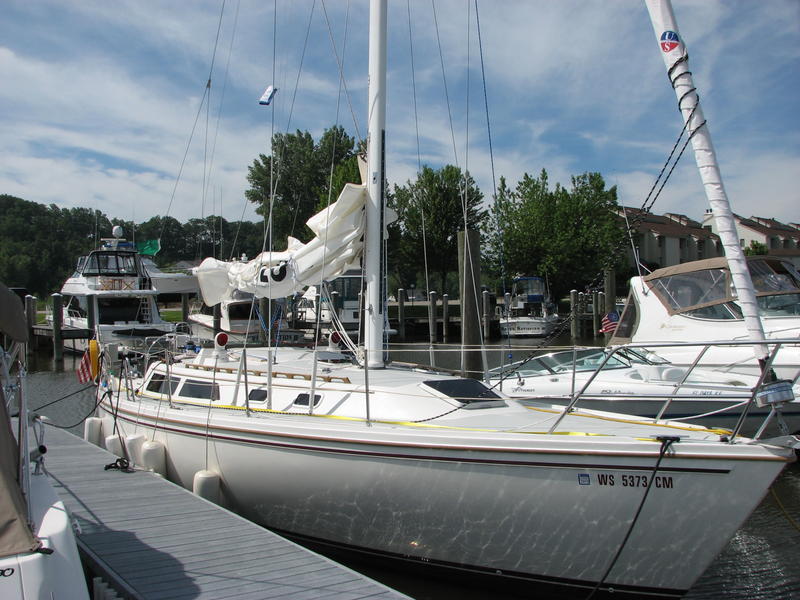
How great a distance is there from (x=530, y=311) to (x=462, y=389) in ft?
101

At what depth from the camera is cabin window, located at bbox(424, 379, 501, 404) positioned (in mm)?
7117

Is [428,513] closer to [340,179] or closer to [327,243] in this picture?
[327,243]

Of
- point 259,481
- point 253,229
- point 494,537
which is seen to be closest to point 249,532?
point 259,481

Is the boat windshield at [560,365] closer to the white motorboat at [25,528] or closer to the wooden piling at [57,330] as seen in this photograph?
the white motorboat at [25,528]

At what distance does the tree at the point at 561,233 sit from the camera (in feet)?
136

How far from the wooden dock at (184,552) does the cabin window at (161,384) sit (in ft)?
5.28

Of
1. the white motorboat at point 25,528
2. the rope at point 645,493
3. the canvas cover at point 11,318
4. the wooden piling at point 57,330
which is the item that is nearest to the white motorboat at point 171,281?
the wooden piling at point 57,330

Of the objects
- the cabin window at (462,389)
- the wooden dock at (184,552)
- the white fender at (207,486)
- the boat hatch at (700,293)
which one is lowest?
the wooden dock at (184,552)

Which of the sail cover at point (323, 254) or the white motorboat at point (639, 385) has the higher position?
the sail cover at point (323, 254)

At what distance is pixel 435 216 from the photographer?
137 ft

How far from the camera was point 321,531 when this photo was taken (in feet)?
A: 22.0

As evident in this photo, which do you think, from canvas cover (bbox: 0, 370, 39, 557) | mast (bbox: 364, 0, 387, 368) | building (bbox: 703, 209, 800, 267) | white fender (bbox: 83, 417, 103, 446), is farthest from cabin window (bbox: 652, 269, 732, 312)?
building (bbox: 703, 209, 800, 267)

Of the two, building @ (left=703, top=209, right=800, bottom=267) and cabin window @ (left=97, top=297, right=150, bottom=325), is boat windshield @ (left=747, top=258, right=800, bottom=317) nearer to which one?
cabin window @ (left=97, top=297, right=150, bottom=325)

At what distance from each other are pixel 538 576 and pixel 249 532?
2.79m
